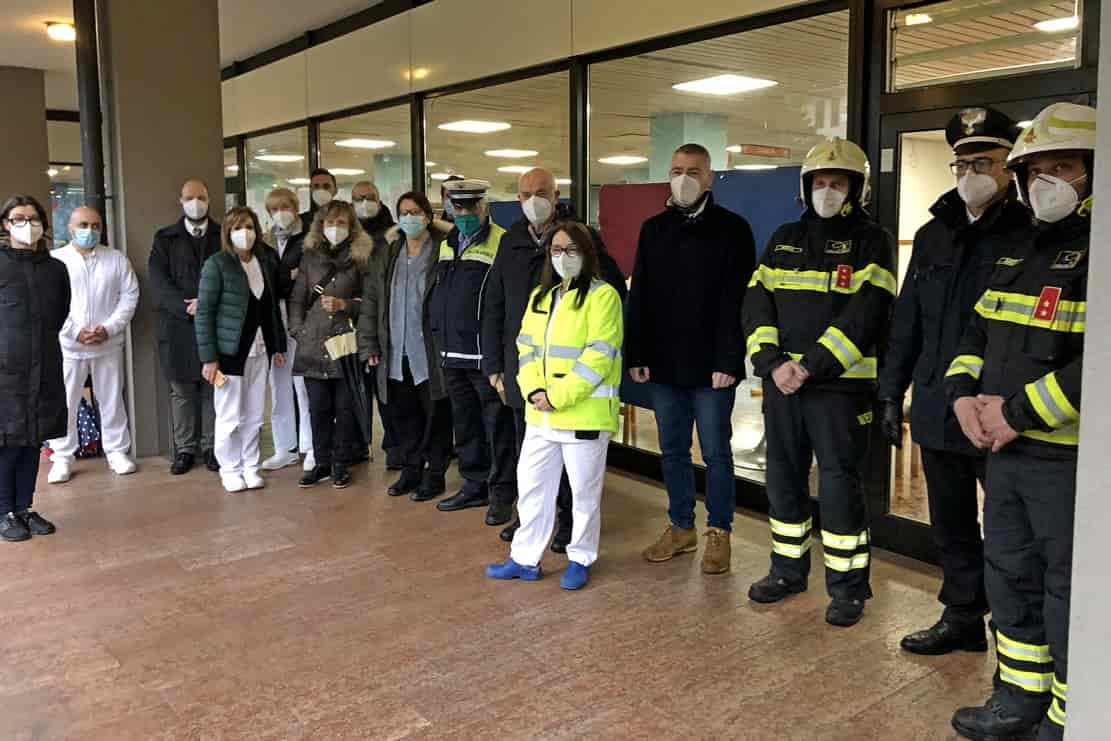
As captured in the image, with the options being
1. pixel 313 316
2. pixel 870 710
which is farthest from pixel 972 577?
pixel 313 316

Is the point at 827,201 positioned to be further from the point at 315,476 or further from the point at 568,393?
the point at 315,476

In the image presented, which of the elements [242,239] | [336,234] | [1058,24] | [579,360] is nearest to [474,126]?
[336,234]

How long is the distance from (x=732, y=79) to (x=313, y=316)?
2634 mm

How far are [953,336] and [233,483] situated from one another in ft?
13.1

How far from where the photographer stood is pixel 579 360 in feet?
12.7

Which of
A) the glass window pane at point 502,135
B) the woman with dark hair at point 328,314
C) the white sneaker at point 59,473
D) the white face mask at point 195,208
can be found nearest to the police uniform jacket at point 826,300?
the woman with dark hair at point 328,314

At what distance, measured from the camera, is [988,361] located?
9.28ft

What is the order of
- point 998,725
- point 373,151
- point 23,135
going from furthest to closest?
point 23,135, point 373,151, point 998,725

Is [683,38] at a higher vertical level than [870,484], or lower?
higher

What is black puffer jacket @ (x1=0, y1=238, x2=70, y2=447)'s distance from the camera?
14.8 feet

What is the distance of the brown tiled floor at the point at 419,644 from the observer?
2.95 metres

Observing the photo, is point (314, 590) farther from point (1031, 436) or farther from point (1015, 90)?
point (1015, 90)

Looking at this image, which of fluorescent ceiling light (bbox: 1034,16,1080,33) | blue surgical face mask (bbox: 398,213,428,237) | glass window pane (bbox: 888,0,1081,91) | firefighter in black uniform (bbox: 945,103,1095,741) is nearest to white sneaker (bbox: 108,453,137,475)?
blue surgical face mask (bbox: 398,213,428,237)

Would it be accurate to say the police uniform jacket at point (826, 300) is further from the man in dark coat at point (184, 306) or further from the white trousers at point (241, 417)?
the man in dark coat at point (184, 306)
